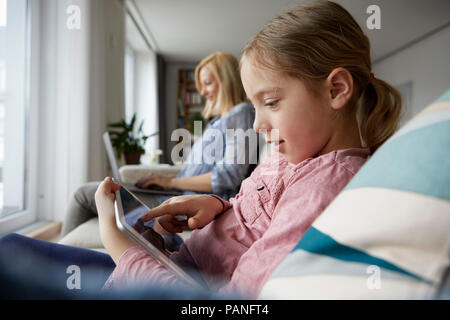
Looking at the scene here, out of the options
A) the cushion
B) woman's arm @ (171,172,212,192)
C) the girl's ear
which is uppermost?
the girl's ear

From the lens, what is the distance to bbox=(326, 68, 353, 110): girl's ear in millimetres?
500

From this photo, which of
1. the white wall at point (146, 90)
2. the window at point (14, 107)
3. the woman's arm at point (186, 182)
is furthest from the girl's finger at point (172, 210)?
the white wall at point (146, 90)

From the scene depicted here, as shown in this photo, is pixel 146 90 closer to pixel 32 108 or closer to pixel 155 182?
pixel 32 108

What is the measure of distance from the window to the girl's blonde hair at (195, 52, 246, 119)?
0.93 m

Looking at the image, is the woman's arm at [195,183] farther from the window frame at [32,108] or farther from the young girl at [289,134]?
the window frame at [32,108]

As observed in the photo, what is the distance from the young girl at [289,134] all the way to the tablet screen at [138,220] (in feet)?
0.06

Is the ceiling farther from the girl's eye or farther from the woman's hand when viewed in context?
the girl's eye

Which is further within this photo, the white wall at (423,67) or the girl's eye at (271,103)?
the white wall at (423,67)

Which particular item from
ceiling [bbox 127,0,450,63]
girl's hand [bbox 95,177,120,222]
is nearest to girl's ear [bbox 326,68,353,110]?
girl's hand [bbox 95,177,120,222]

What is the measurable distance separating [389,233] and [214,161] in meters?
1.02

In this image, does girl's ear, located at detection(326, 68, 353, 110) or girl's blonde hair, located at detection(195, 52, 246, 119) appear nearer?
girl's ear, located at detection(326, 68, 353, 110)

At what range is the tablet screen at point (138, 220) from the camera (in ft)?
1.47

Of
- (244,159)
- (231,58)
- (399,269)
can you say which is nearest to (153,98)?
(231,58)

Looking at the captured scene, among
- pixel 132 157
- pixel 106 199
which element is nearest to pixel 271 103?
pixel 106 199
